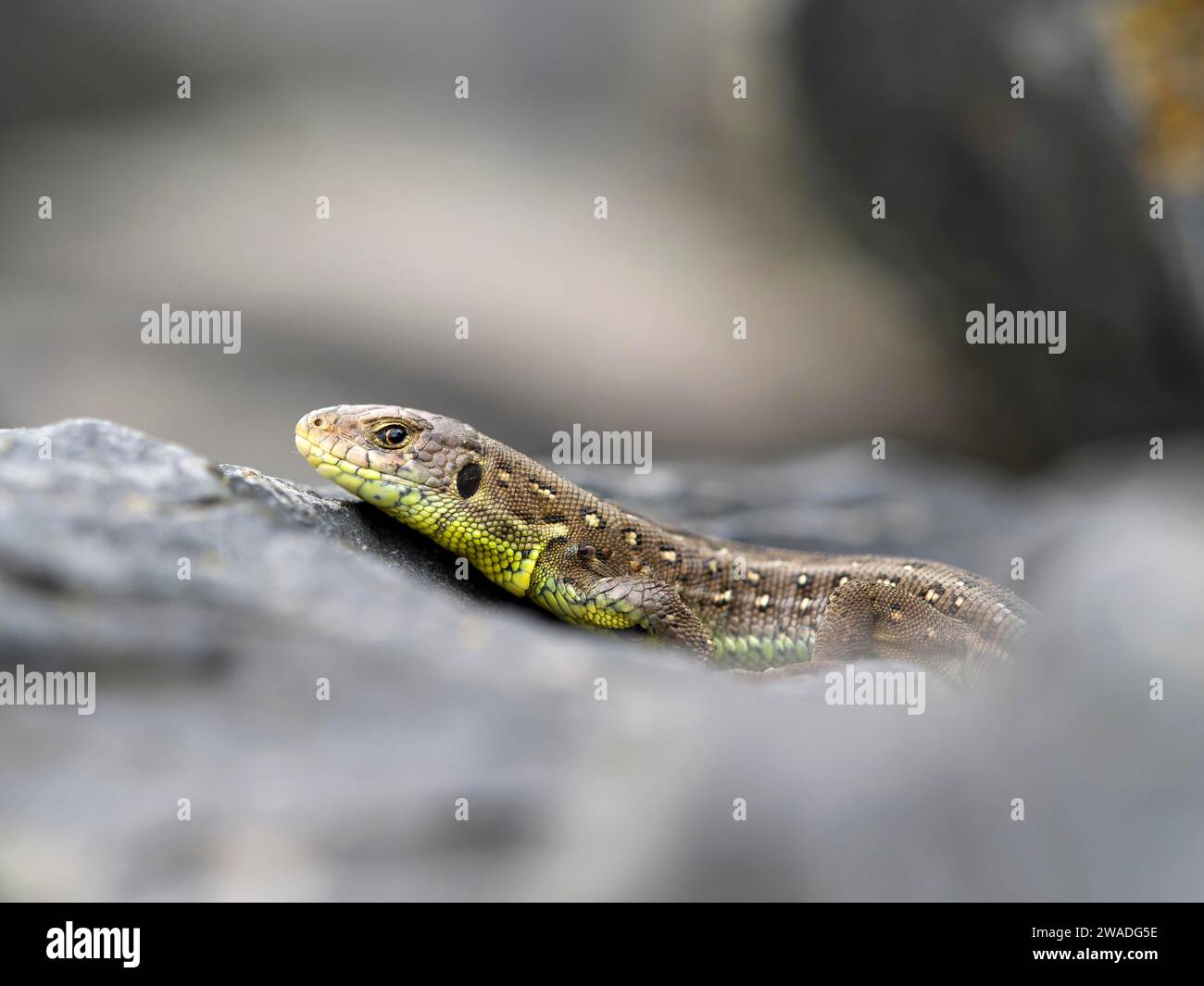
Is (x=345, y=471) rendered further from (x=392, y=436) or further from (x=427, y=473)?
(x=427, y=473)

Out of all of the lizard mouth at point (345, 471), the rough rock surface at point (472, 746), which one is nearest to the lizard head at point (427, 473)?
the lizard mouth at point (345, 471)

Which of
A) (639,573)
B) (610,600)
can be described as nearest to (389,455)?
(610,600)

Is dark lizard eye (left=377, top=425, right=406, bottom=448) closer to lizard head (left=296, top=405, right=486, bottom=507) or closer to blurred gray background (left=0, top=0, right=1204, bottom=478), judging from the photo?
lizard head (left=296, top=405, right=486, bottom=507)

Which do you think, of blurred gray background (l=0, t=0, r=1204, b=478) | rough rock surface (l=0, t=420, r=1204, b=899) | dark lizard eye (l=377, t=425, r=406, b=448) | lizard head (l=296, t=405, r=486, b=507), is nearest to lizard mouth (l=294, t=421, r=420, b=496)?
lizard head (l=296, t=405, r=486, b=507)

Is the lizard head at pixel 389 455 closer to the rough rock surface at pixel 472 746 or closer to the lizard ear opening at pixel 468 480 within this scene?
the lizard ear opening at pixel 468 480

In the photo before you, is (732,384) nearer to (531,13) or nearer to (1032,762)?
(531,13)

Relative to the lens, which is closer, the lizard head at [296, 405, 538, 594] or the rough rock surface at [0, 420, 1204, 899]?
the rough rock surface at [0, 420, 1204, 899]

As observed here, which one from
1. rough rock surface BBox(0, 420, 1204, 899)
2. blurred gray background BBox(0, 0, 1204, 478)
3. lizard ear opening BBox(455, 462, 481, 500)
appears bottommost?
rough rock surface BBox(0, 420, 1204, 899)

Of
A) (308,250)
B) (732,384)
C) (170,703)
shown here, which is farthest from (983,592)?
(308,250)

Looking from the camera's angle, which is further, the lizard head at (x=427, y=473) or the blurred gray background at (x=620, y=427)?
the lizard head at (x=427, y=473)
